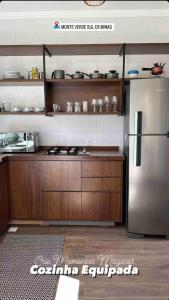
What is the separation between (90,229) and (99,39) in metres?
2.41

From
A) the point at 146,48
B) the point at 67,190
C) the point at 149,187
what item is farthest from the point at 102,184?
the point at 146,48

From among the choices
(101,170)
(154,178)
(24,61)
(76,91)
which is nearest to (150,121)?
(154,178)

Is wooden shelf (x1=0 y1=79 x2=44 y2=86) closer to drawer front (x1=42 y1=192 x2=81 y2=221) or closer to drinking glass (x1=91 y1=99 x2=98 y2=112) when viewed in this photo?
drinking glass (x1=91 y1=99 x2=98 y2=112)

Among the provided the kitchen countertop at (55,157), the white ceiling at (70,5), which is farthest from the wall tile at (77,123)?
the white ceiling at (70,5)

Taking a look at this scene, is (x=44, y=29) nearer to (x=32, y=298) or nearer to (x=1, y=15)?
(x=1, y=15)

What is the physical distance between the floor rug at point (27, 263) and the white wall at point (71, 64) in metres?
1.28

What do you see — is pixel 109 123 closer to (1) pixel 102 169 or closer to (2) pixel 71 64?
(1) pixel 102 169

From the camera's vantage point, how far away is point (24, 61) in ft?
9.93

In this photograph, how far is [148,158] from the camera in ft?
7.80

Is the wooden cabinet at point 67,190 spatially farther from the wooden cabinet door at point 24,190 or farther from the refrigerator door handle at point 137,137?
the refrigerator door handle at point 137,137

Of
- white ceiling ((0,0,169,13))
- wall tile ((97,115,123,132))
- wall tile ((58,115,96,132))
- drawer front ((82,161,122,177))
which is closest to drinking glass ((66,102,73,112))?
wall tile ((58,115,96,132))

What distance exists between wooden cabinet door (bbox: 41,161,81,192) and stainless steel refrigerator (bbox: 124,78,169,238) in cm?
60

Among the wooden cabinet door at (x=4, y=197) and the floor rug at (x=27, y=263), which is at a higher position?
the wooden cabinet door at (x=4, y=197)

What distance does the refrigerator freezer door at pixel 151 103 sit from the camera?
7.47ft
